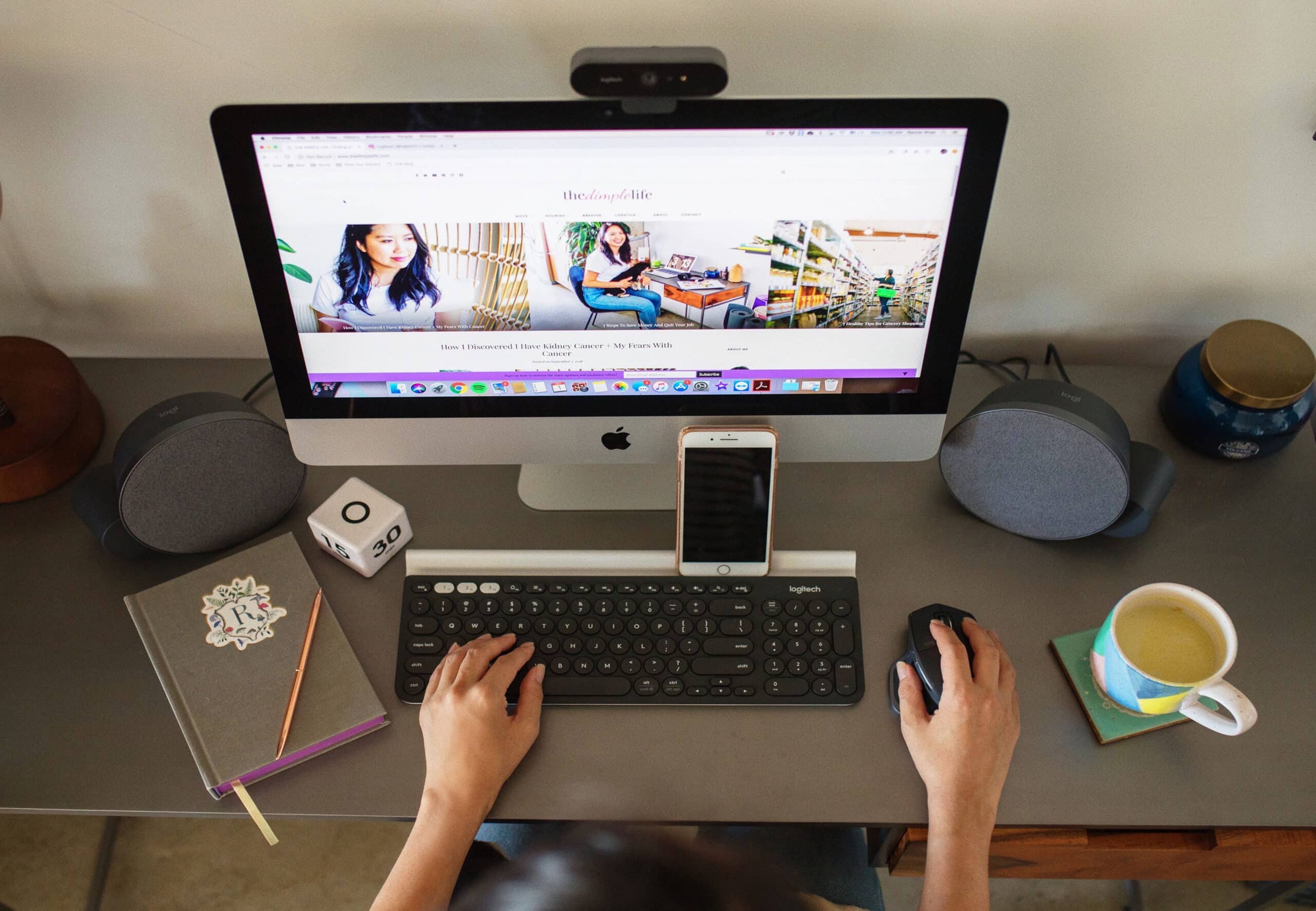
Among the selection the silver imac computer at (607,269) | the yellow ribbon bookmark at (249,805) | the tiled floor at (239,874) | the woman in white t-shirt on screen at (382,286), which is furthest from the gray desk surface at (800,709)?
the tiled floor at (239,874)

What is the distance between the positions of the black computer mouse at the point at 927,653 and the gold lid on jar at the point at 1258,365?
1.27 feet

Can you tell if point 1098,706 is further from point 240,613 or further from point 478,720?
point 240,613

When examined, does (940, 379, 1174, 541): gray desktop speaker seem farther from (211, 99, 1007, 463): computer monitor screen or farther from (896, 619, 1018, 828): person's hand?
(896, 619, 1018, 828): person's hand

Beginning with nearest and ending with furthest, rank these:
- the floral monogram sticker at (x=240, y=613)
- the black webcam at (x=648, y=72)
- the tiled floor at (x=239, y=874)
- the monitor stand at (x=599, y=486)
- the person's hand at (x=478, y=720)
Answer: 1. the black webcam at (x=648, y=72)
2. the person's hand at (x=478, y=720)
3. the floral monogram sticker at (x=240, y=613)
4. the monitor stand at (x=599, y=486)
5. the tiled floor at (x=239, y=874)

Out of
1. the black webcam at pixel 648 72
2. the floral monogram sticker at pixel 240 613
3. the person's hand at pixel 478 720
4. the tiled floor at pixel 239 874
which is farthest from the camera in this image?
the tiled floor at pixel 239 874

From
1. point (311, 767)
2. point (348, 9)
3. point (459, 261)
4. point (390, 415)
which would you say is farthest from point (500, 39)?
point (311, 767)

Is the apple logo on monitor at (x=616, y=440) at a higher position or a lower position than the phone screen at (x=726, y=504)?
higher

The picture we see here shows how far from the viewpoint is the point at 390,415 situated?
825 mm

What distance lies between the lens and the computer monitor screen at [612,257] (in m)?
0.67

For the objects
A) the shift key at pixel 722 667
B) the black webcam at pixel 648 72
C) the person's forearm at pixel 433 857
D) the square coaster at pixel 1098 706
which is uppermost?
the black webcam at pixel 648 72

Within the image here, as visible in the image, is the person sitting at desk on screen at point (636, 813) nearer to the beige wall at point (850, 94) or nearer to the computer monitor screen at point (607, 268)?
the computer monitor screen at point (607, 268)

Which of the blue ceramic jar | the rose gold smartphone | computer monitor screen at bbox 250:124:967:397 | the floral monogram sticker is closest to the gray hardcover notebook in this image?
the floral monogram sticker

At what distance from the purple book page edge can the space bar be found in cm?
15

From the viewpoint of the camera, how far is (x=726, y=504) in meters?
0.84
